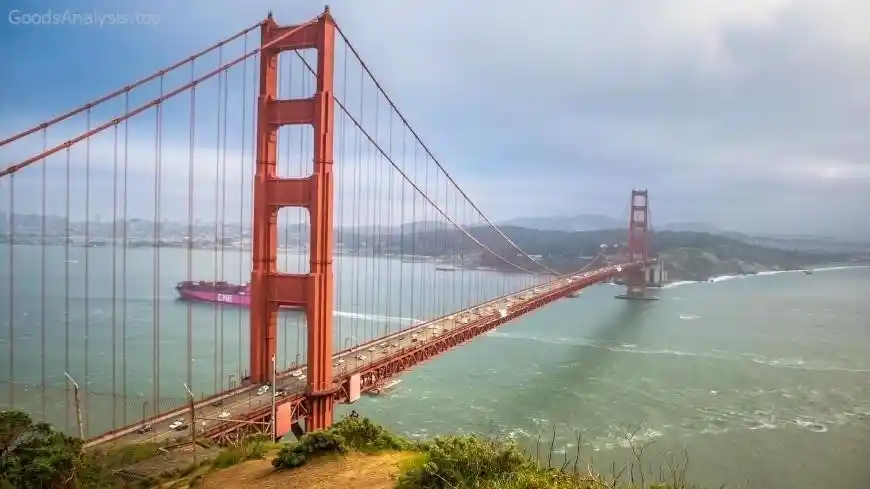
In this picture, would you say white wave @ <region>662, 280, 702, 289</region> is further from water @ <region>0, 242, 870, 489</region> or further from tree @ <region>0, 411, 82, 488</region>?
tree @ <region>0, 411, 82, 488</region>

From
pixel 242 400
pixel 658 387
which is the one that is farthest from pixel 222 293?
pixel 242 400

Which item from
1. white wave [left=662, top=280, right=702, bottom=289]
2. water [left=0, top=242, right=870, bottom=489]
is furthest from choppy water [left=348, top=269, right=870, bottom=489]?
white wave [left=662, top=280, right=702, bottom=289]

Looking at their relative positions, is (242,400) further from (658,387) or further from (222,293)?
(222,293)

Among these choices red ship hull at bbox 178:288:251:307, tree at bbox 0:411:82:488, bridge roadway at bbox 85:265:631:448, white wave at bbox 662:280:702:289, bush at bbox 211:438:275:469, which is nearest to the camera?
tree at bbox 0:411:82:488

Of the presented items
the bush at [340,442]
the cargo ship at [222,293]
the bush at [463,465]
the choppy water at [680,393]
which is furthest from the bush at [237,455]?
the cargo ship at [222,293]

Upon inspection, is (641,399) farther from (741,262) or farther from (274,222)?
(741,262)

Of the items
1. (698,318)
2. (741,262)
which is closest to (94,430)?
(698,318)

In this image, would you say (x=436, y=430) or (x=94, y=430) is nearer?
(x=94, y=430)
